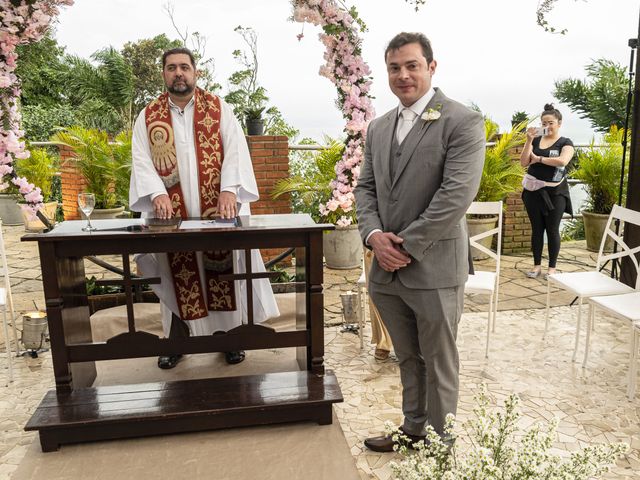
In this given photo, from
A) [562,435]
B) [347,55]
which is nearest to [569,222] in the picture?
[347,55]

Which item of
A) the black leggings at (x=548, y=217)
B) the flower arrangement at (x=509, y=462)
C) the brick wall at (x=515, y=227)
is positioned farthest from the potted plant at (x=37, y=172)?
the flower arrangement at (x=509, y=462)

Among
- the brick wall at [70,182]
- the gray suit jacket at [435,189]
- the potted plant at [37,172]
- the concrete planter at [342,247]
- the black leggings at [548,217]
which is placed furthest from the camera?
the potted plant at [37,172]

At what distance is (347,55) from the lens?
4273 mm

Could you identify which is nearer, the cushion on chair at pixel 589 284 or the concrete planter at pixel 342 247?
the cushion on chair at pixel 589 284

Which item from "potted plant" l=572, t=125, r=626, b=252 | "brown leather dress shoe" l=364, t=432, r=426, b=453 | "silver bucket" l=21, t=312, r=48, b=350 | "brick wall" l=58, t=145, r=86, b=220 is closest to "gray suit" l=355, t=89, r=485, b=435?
"brown leather dress shoe" l=364, t=432, r=426, b=453

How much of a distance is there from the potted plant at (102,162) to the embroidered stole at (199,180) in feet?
10.9

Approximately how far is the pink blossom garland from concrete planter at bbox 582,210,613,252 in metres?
4.13

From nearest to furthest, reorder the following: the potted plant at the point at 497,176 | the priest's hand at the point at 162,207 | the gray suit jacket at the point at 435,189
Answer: the gray suit jacket at the point at 435,189 < the priest's hand at the point at 162,207 < the potted plant at the point at 497,176

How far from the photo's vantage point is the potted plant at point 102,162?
6992mm

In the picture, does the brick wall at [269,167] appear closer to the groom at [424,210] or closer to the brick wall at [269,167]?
the brick wall at [269,167]

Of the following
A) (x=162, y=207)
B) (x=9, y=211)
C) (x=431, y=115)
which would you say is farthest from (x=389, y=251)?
(x=9, y=211)

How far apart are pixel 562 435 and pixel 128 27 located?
17516mm

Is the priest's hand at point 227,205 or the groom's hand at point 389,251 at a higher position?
the priest's hand at point 227,205

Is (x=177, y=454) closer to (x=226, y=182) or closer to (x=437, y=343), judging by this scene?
(x=437, y=343)
